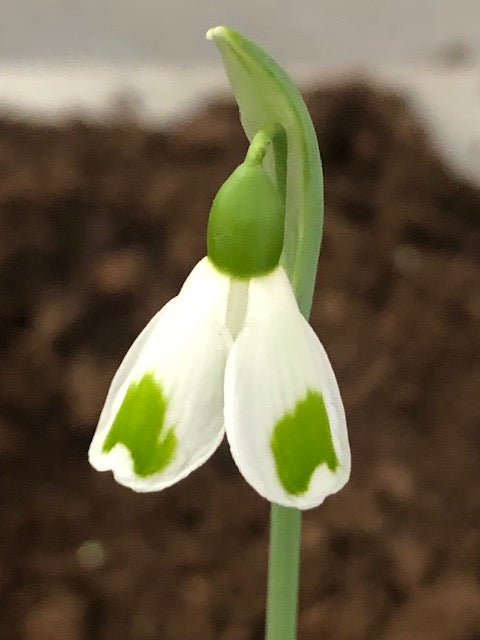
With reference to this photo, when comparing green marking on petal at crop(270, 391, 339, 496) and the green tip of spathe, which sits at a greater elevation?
the green tip of spathe

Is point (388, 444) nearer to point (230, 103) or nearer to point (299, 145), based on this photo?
point (230, 103)

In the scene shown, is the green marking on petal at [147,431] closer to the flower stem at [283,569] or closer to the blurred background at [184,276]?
the flower stem at [283,569]

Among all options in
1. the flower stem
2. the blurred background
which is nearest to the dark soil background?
the blurred background

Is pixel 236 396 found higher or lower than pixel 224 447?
higher

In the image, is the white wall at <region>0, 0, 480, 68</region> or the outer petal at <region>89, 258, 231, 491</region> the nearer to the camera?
the outer petal at <region>89, 258, 231, 491</region>

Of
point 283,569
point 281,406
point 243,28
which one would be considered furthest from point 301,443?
point 243,28

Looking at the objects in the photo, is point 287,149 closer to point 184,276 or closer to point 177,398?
point 177,398

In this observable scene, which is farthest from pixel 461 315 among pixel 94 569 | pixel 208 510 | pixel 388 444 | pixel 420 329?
pixel 94 569

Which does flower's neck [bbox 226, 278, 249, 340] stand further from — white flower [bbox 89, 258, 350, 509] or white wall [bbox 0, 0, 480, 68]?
white wall [bbox 0, 0, 480, 68]
